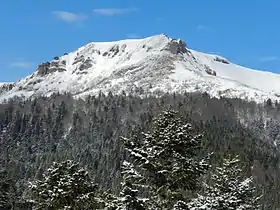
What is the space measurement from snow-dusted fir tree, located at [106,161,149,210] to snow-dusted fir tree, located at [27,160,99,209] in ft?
22.8

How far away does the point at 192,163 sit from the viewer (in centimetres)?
2162

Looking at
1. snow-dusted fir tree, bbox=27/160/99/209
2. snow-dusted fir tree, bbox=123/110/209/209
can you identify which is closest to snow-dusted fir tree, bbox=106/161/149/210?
snow-dusted fir tree, bbox=123/110/209/209

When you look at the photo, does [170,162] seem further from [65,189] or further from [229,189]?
[229,189]

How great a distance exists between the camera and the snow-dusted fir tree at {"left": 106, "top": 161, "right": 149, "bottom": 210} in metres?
21.3

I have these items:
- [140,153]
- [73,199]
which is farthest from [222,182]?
[140,153]

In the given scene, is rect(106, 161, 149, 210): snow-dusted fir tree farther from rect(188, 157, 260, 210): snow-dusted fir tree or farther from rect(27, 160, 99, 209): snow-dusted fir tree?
rect(188, 157, 260, 210): snow-dusted fir tree

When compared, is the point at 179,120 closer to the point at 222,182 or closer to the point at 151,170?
the point at 151,170

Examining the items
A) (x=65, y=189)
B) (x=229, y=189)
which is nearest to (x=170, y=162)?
(x=65, y=189)

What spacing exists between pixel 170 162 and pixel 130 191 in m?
2.12

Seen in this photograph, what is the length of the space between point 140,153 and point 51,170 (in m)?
9.98

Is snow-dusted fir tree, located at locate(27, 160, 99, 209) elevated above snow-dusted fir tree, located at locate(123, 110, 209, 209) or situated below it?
below

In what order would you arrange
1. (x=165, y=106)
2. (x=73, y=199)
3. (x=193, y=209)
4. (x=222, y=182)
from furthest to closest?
(x=222, y=182)
(x=73, y=199)
(x=165, y=106)
(x=193, y=209)

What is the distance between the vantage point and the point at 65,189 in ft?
94.0

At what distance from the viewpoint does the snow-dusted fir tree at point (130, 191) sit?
69.8 feet
